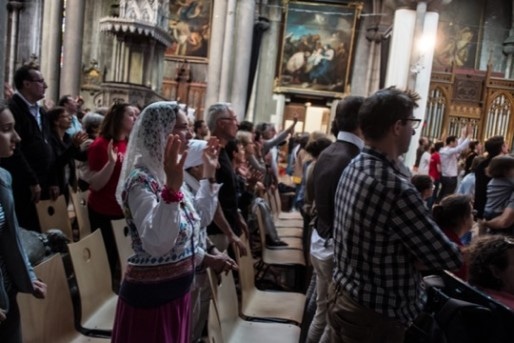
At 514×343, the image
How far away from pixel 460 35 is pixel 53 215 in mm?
14450

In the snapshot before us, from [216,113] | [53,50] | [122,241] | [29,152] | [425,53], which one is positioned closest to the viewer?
[122,241]

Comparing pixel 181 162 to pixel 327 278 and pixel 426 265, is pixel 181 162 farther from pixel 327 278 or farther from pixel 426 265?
pixel 327 278

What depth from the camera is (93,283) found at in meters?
2.53

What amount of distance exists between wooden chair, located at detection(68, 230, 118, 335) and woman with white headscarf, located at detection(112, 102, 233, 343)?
24.0 inches

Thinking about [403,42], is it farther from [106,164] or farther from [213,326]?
[213,326]

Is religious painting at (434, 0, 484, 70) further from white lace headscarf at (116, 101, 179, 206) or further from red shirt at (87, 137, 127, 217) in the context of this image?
white lace headscarf at (116, 101, 179, 206)

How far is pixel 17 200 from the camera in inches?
129

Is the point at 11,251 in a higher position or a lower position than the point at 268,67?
lower

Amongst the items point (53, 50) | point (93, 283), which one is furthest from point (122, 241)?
point (53, 50)

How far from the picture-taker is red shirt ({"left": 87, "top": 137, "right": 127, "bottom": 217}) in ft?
11.0

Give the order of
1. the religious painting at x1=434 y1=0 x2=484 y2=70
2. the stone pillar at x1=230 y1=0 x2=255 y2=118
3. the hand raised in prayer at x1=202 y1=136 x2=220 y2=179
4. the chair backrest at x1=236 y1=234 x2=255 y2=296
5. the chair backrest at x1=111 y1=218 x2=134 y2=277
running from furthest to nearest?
the religious painting at x1=434 y1=0 x2=484 y2=70 → the stone pillar at x1=230 y1=0 x2=255 y2=118 → the chair backrest at x1=236 y1=234 x2=255 y2=296 → the chair backrest at x1=111 y1=218 x2=134 y2=277 → the hand raised in prayer at x1=202 y1=136 x2=220 y2=179

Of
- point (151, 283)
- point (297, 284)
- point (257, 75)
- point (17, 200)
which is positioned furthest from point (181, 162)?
point (257, 75)

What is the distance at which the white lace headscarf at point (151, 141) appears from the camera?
1.73 m

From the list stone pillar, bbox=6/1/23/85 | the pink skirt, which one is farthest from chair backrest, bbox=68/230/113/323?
stone pillar, bbox=6/1/23/85
